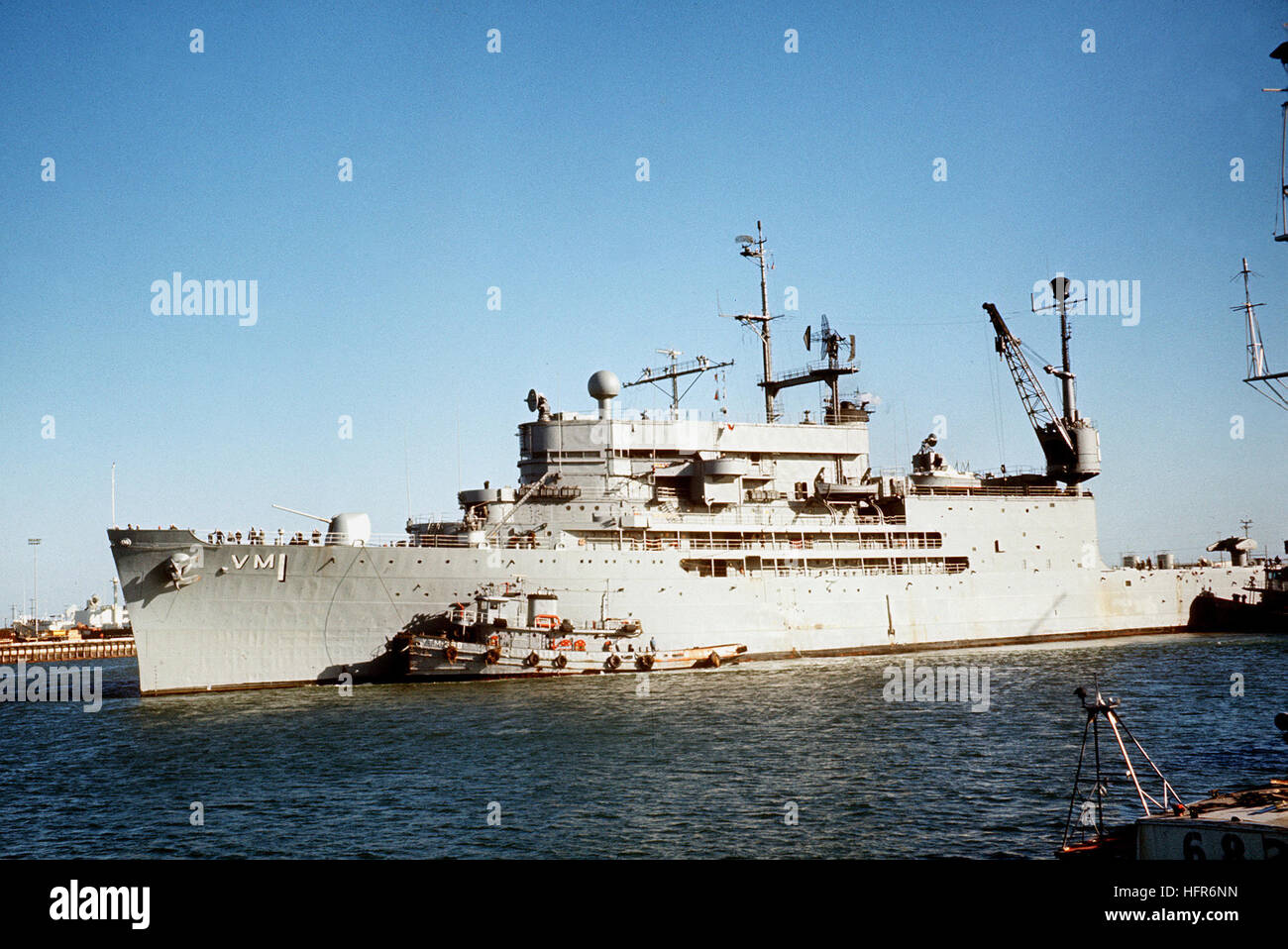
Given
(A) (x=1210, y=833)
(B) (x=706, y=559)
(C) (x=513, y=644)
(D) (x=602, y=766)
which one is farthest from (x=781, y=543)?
(A) (x=1210, y=833)

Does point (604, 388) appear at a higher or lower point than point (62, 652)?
higher

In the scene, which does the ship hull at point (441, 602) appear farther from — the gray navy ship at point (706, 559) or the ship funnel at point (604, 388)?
the ship funnel at point (604, 388)

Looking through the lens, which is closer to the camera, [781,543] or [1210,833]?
[1210,833]

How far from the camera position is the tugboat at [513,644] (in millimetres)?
31969

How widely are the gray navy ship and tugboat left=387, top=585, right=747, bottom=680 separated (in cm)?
38

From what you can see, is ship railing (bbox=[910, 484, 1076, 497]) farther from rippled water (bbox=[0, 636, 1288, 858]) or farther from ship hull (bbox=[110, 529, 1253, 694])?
rippled water (bbox=[0, 636, 1288, 858])

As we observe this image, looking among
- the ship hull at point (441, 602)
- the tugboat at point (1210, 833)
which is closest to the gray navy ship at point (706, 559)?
the ship hull at point (441, 602)

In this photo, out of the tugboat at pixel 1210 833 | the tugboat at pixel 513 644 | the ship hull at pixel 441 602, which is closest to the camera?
the tugboat at pixel 1210 833

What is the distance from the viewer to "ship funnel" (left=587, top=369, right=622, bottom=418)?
129ft

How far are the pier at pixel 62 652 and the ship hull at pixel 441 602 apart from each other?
1865 inches

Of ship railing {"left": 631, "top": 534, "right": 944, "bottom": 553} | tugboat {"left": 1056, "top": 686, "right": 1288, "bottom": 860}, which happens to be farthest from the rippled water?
ship railing {"left": 631, "top": 534, "right": 944, "bottom": 553}

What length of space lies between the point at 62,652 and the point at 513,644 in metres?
57.5

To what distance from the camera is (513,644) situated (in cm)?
3303

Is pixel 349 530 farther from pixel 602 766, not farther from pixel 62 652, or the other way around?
pixel 62 652
